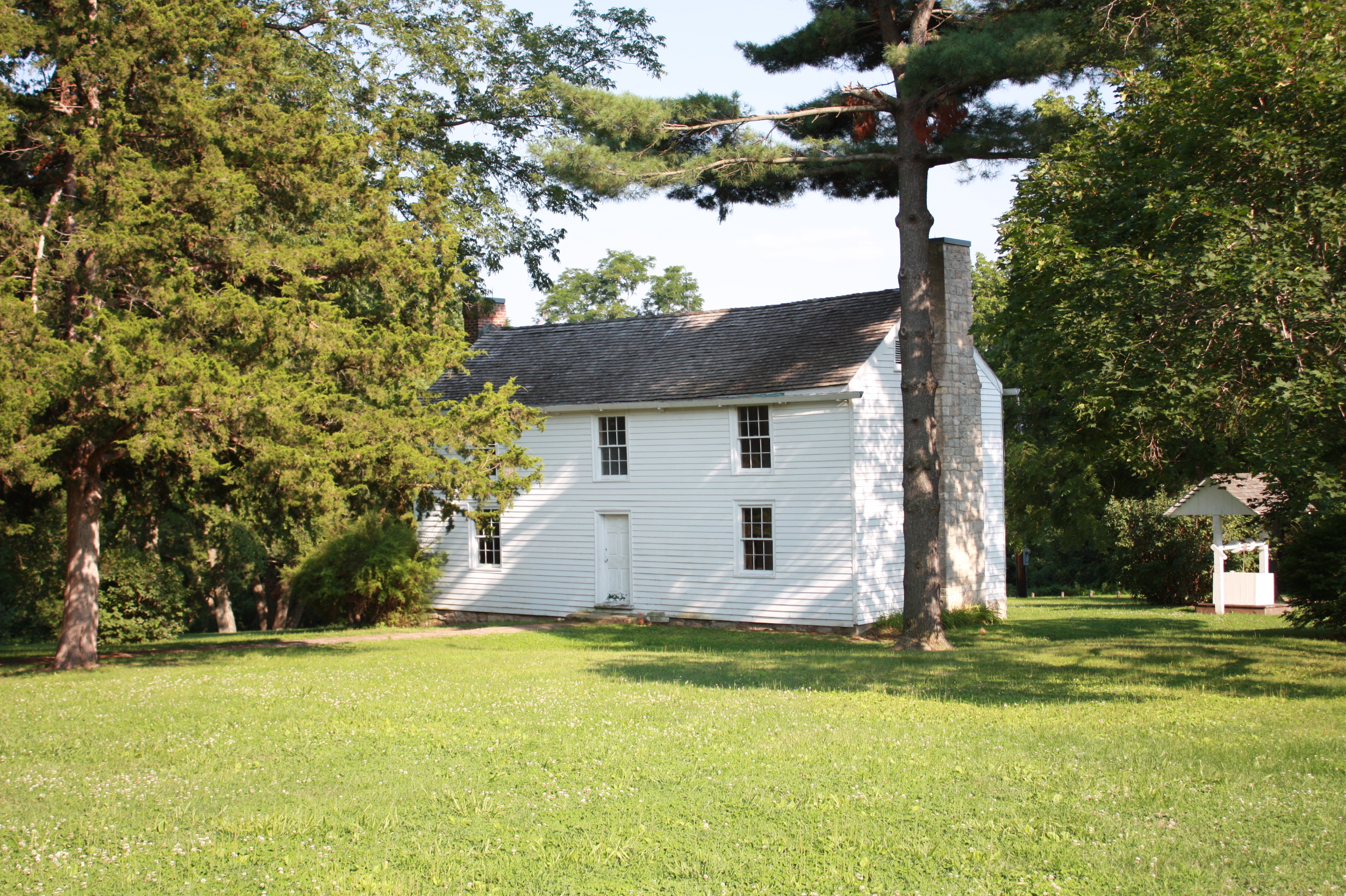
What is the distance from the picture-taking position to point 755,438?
22828 millimetres

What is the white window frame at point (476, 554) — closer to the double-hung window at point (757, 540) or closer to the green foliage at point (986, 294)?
the double-hung window at point (757, 540)

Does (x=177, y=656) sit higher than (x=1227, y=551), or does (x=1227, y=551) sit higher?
(x=1227, y=551)

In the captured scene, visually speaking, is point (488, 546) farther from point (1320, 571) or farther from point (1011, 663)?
point (1320, 571)

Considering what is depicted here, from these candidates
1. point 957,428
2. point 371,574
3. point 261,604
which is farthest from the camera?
point 261,604

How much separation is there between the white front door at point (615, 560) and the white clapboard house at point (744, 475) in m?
0.04

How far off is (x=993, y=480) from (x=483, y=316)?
15.5m

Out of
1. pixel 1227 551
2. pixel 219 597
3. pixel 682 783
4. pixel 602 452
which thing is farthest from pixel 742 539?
pixel 219 597

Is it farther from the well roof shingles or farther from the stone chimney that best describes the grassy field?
the well roof shingles

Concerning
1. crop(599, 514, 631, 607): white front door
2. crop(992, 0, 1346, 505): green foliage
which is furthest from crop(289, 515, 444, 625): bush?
crop(992, 0, 1346, 505): green foliage

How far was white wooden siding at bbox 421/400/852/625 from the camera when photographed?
2167 cm

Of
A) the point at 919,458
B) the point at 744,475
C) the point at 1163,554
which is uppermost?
the point at 919,458

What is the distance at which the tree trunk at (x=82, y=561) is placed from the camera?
1572 cm

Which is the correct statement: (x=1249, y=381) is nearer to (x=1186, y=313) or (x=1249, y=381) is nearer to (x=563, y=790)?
(x=1186, y=313)

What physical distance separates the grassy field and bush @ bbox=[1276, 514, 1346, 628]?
13.7 feet
